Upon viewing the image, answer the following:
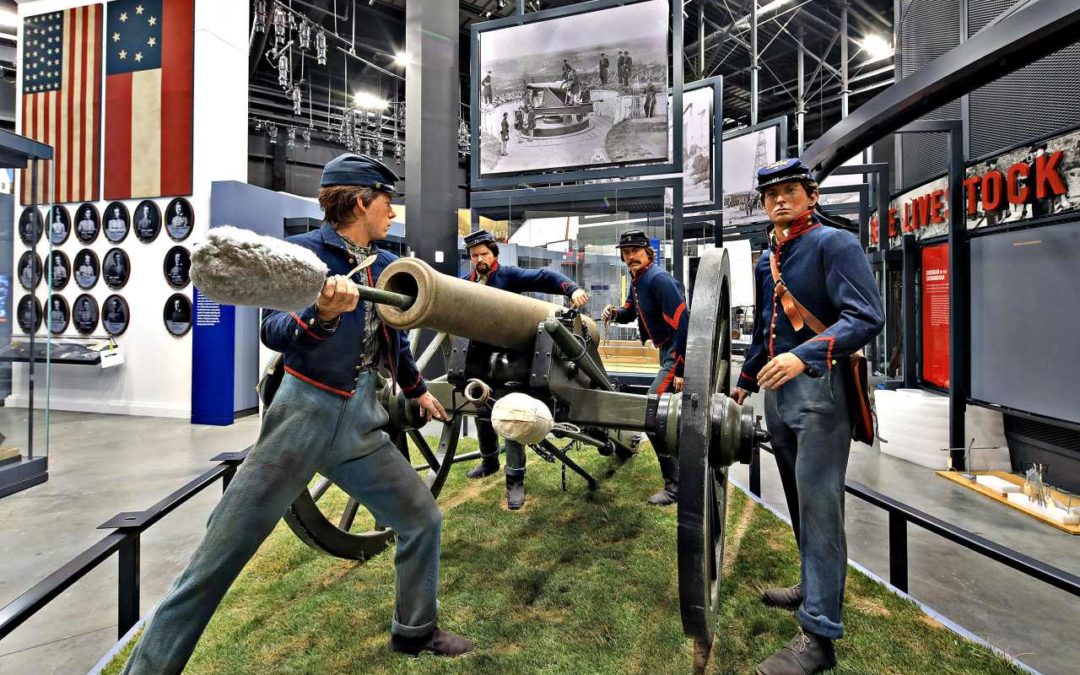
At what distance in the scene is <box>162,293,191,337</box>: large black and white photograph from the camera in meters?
6.49

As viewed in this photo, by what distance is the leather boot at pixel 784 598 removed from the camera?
215 cm

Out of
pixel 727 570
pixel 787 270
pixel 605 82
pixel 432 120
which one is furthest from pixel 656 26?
pixel 727 570

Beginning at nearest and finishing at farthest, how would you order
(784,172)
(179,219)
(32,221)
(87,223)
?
(784,172) → (32,221) → (179,219) → (87,223)

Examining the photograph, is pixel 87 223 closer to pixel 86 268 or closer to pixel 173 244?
pixel 86 268

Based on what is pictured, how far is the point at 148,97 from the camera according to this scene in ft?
21.1

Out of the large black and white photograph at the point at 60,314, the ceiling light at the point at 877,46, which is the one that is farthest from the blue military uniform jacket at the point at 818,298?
the ceiling light at the point at 877,46

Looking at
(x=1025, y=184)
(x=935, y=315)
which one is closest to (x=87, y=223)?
(x=1025, y=184)

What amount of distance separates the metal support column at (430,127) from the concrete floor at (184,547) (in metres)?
2.85

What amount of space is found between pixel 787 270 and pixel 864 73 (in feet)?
47.5

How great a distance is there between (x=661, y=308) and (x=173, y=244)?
603cm

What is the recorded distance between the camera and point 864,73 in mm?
13047

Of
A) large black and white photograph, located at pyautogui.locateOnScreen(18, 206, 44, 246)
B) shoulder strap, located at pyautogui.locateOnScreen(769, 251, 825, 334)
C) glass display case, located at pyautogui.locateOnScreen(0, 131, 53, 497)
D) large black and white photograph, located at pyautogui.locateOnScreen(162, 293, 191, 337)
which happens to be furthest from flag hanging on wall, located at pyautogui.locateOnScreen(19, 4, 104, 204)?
shoulder strap, located at pyautogui.locateOnScreen(769, 251, 825, 334)

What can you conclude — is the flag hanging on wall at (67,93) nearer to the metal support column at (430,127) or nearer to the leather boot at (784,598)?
the metal support column at (430,127)

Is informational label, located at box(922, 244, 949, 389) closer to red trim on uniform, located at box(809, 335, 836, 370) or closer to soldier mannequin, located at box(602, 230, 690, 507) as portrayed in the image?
soldier mannequin, located at box(602, 230, 690, 507)
